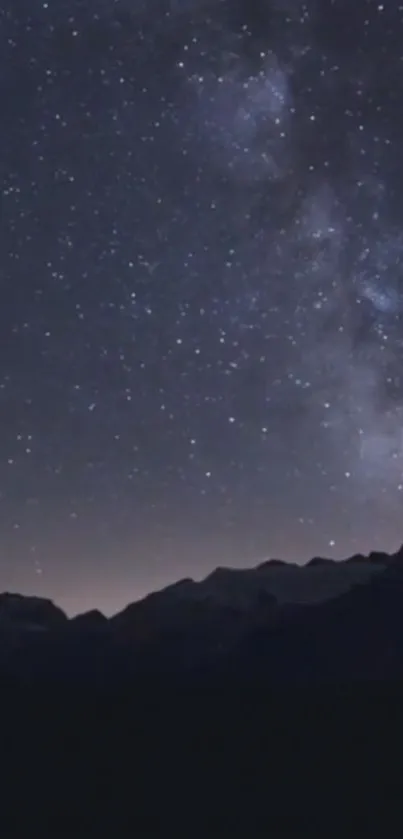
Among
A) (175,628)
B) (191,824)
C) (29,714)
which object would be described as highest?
(175,628)

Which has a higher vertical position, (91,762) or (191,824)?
(91,762)

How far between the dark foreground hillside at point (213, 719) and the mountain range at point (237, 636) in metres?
0.03

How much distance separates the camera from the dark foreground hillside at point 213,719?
44.0 ft

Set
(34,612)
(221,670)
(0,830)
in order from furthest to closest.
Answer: (34,612), (221,670), (0,830)

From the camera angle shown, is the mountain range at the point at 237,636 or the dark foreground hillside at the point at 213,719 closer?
the dark foreground hillside at the point at 213,719

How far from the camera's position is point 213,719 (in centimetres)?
1448

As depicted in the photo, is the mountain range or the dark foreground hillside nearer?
the dark foreground hillside

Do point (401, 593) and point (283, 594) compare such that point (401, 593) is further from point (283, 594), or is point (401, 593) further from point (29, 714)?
point (29, 714)

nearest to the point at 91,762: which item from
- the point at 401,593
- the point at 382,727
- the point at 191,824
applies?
the point at 191,824

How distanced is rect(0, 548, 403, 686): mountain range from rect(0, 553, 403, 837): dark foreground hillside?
0.03m

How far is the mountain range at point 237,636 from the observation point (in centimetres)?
1497

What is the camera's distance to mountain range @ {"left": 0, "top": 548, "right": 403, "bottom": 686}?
15.0m

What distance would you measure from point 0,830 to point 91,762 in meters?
1.74

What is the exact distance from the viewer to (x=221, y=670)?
592 inches
